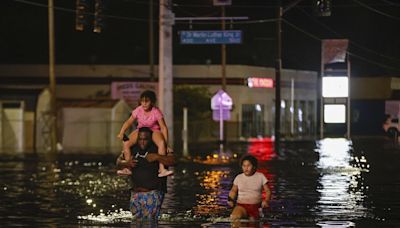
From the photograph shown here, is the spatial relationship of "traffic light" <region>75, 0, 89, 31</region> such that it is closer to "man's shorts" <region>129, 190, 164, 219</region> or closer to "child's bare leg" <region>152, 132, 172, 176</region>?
"child's bare leg" <region>152, 132, 172, 176</region>

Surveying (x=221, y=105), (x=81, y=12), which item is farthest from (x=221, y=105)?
(x=81, y=12)

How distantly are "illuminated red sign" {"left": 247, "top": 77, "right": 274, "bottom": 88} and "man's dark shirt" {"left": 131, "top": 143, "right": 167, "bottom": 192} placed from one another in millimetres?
54010

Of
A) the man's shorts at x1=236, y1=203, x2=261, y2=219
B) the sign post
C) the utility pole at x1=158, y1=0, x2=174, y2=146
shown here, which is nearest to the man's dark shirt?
the man's shorts at x1=236, y1=203, x2=261, y2=219

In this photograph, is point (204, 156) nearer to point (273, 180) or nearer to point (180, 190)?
point (273, 180)

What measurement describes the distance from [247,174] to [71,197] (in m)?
8.15

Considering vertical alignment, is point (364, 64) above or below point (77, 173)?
above

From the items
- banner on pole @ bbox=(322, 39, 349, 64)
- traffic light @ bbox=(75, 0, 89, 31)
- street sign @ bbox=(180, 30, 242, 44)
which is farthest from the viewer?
banner on pole @ bbox=(322, 39, 349, 64)

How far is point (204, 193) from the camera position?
72.5ft

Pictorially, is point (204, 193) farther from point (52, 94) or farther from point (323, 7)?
point (52, 94)

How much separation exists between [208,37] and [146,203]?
92.0 feet

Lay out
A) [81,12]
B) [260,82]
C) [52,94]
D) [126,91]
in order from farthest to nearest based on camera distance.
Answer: [260,82], [126,91], [52,94], [81,12]

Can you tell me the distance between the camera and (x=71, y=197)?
21391 mm

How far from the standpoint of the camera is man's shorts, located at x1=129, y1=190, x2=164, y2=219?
45.0ft

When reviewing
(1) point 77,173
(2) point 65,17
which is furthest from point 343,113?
(1) point 77,173
